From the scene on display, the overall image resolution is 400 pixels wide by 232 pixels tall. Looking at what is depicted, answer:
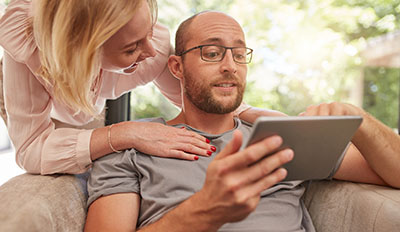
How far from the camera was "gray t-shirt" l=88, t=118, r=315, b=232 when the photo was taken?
3.65ft

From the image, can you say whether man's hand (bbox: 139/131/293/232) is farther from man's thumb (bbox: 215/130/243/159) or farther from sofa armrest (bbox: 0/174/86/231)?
sofa armrest (bbox: 0/174/86/231)

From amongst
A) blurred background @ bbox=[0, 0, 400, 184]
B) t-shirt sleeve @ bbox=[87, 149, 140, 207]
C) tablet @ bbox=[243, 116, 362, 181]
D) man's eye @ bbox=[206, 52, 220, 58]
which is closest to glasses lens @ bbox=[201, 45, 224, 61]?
man's eye @ bbox=[206, 52, 220, 58]

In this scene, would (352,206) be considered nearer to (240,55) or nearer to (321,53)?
(240,55)

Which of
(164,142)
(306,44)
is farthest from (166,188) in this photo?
(306,44)

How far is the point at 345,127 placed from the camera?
84 centimetres

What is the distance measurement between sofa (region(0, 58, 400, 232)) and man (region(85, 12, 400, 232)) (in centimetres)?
5

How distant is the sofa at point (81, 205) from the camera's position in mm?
878

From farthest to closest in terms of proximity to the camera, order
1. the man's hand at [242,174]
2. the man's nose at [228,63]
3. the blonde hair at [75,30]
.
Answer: the man's nose at [228,63] < the blonde hair at [75,30] < the man's hand at [242,174]

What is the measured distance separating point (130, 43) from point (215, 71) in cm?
33

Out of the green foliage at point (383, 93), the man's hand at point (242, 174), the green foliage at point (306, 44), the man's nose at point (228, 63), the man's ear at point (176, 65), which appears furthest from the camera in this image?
the green foliage at point (383, 93)

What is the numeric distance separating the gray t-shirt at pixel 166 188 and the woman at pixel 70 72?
0.04 metres

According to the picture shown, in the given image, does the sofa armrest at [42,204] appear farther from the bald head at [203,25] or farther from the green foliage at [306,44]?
the green foliage at [306,44]

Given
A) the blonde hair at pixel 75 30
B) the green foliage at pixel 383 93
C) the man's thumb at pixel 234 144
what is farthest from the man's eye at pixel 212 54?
the green foliage at pixel 383 93

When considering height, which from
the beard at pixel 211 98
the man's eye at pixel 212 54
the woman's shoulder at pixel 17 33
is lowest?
the beard at pixel 211 98
